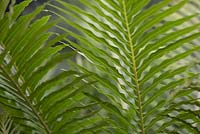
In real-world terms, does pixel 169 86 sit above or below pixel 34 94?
below

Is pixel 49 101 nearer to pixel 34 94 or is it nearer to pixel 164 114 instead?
pixel 34 94

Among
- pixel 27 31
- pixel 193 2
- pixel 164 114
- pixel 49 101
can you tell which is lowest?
pixel 193 2

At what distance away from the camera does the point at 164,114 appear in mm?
851

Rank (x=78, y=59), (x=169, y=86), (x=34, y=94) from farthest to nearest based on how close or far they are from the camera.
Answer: (x=78, y=59), (x=169, y=86), (x=34, y=94)

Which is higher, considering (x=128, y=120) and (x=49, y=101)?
(x=49, y=101)

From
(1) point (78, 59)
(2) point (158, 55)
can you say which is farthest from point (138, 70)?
(1) point (78, 59)

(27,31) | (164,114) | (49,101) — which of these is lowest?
(164,114)

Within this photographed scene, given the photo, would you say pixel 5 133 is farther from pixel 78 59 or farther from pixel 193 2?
pixel 193 2

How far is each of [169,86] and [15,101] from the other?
0.27 meters

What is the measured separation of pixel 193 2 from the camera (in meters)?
1.48

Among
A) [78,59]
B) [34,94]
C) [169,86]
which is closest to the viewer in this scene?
[34,94]

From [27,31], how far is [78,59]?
554 millimetres

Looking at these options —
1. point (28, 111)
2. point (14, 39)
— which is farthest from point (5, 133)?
point (14, 39)

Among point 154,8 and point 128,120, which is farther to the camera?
point 128,120
